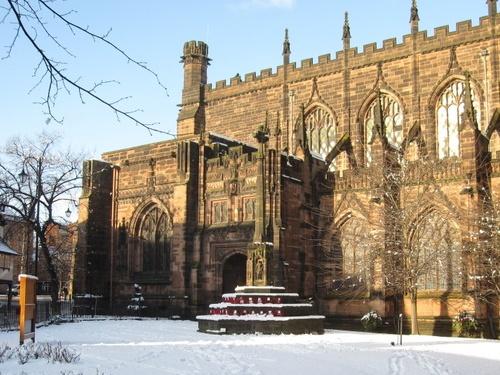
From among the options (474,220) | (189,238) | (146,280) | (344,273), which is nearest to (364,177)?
(344,273)

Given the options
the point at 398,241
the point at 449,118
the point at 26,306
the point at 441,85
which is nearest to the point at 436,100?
the point at 441,85

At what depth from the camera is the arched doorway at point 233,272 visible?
30.3m

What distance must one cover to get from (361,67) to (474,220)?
1322 cm

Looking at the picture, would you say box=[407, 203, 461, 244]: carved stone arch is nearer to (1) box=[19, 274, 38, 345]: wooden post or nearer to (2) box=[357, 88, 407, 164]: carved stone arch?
(2) box=[357, 88, 407, 164]: carved stone arch

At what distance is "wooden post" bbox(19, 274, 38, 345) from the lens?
15.5 m

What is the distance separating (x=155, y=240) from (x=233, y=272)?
517 cm

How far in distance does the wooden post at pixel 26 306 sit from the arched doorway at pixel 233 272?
565 inches

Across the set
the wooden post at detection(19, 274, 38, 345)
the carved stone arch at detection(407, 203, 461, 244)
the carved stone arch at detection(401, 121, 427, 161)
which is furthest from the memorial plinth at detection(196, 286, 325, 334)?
the carved stone arch at detection(401, 121, 427, 161)

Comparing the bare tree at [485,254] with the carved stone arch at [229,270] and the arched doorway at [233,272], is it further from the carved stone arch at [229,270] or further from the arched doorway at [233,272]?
the arched doorway at [233,272]

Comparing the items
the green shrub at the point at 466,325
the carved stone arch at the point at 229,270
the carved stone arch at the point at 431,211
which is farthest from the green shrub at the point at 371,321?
the carved stone arch at the point at 229,270

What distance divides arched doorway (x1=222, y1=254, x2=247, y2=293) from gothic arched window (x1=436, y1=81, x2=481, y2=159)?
1083 centimetres

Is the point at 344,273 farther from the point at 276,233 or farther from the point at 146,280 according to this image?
the point at 146,280

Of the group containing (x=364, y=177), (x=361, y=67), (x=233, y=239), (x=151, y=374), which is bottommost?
(x=151, y=374)

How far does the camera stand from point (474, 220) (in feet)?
80.2
